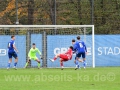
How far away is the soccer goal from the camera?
3066 cm

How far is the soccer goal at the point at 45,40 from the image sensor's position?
30.7 m

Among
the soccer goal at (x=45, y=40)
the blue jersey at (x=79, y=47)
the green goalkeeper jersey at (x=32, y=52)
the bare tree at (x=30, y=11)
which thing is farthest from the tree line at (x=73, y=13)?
the blue jersey at (x=79, y=47)

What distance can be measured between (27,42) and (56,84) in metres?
14.5

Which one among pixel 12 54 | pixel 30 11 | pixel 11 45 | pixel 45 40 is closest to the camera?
pixel 11 45

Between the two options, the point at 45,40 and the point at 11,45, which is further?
the point at 45,40

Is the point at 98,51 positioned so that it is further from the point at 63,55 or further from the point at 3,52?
the point at 3,52

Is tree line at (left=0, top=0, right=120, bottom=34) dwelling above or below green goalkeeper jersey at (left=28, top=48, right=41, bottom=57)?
above

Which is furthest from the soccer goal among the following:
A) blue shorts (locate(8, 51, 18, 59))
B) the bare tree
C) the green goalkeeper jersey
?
the bare tree

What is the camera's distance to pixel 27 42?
101ft

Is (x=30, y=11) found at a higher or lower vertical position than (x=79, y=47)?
higher

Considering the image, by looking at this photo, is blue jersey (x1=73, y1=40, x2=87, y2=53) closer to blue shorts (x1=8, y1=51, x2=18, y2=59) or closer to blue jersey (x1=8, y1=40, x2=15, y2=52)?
blue shorts (x1=8, y1=51, x2=18, y2=59)

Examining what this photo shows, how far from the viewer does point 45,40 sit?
3119 cm

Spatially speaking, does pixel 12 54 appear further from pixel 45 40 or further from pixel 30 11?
pixel 30 11

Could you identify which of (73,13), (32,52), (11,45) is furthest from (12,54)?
(73,13)
